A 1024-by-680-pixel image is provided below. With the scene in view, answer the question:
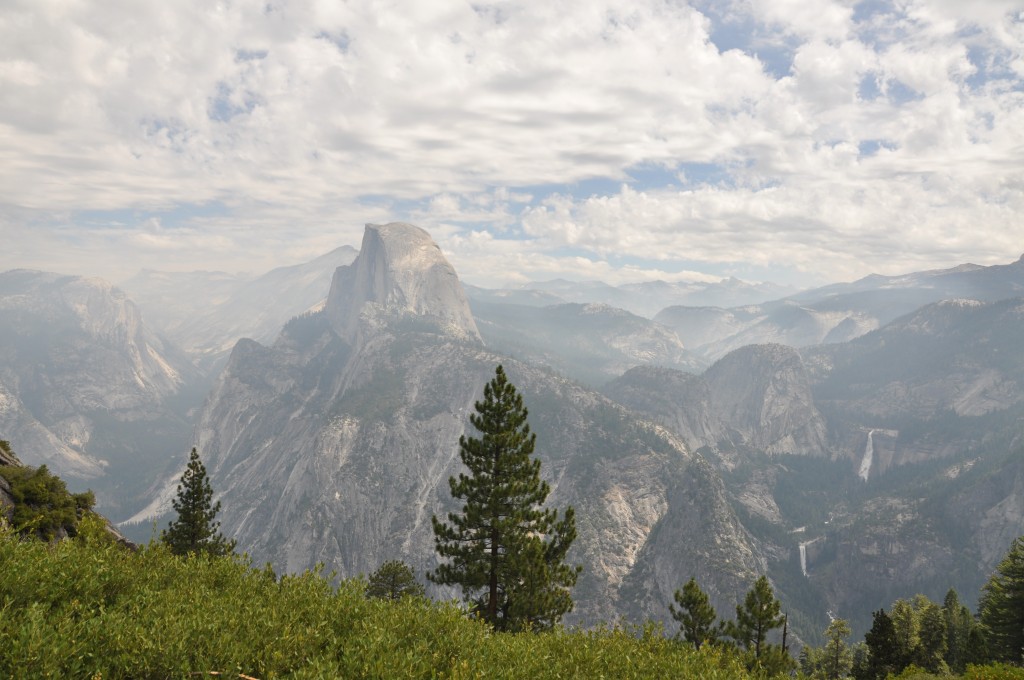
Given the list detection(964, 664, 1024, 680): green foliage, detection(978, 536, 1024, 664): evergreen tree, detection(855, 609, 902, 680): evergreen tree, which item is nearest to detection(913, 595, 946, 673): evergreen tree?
detection(978, 536, 1024, 664): evergreen tree

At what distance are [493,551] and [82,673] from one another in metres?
27.0

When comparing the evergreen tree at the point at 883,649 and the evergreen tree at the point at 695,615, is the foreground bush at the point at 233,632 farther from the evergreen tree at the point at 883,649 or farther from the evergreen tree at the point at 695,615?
the evergreen tree at the point at 883,649

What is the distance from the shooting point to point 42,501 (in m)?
Result: 25.5

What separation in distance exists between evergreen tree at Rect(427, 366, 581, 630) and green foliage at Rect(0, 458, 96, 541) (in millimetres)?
19331

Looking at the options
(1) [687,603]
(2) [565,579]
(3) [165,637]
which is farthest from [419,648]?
(1) [687,603]

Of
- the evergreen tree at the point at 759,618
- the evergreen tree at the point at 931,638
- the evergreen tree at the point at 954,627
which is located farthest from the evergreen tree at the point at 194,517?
the evergreen tree at the point at 954,627

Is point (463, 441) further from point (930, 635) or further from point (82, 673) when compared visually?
point (930, 635)

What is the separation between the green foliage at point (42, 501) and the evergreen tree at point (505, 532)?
19.3 m

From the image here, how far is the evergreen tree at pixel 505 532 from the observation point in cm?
3328

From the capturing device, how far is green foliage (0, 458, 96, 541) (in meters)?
23.7

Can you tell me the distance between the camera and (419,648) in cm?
1166

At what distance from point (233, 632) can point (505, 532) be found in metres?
24.4

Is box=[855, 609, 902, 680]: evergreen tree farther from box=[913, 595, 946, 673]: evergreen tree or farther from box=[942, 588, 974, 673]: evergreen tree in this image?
box=[942, 588, 974, 673]: evergreen tree

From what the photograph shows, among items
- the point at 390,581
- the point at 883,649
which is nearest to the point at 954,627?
the point at 883,649
